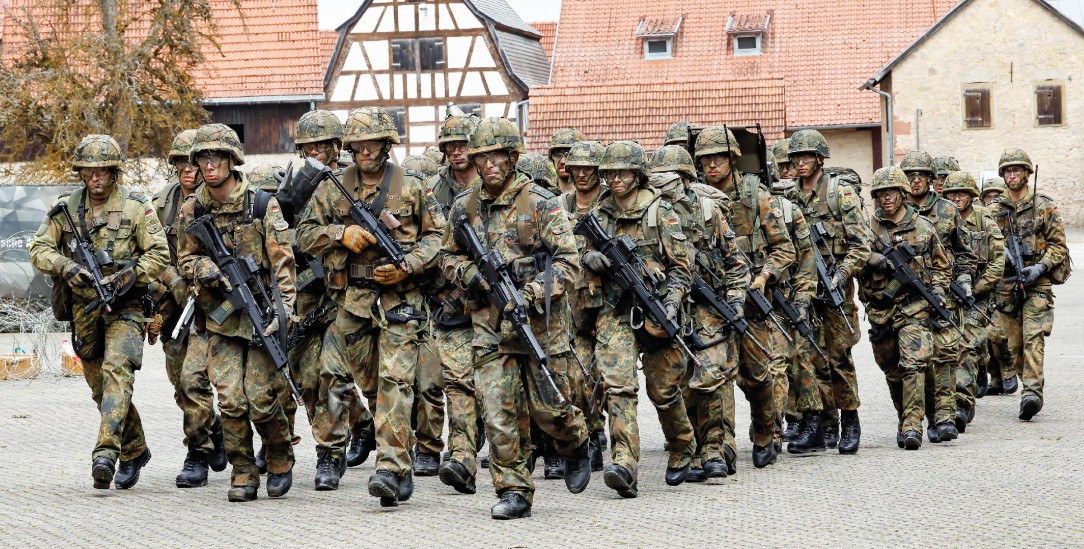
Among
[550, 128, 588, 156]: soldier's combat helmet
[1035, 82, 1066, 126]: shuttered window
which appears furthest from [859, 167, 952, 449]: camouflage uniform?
[1035, 82, 1066, 126]: shuttered window

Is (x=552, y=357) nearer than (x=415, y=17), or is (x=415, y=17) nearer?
(x=552, y=357)

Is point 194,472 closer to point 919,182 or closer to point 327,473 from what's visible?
point 327,473

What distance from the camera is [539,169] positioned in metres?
12.2

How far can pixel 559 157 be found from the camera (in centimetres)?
1338

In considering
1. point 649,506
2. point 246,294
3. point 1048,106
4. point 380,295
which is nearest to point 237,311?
point 246,294

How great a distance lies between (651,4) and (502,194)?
151 ft

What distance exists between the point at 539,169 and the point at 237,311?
3227 mm

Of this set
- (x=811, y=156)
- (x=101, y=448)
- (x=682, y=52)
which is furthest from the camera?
(x=682, y=52)

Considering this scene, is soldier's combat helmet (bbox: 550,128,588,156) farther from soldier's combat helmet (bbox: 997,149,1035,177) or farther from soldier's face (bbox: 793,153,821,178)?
soldier's combat helmet (bbox: 997,149,1035,177)

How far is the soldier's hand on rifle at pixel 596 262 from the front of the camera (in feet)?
32.0

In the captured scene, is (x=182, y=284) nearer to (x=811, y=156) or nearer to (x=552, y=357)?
(x=552, y=357)

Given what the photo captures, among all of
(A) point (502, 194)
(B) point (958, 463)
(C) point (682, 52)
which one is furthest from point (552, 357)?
(C) point (682, 52)

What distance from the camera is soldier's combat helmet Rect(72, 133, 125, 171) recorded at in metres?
10.3

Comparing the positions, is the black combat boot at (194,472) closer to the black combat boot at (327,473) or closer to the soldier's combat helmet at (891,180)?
the black combat boot at (327,473)
